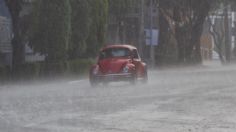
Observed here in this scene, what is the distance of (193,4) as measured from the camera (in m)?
61.2

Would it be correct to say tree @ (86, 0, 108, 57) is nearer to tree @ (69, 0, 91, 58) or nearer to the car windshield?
tree @ (69, 0, 91, 58)

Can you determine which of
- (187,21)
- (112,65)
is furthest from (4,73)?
(187,21)

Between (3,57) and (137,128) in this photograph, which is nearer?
(137,128)

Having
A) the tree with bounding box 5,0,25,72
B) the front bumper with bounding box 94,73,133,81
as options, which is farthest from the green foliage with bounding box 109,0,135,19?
the front bumper with bounding box 94,73,133,81

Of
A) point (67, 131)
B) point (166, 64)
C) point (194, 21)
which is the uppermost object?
point (67, 131)

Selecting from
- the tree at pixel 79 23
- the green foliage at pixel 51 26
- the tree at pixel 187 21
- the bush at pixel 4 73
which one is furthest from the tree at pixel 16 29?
the tree at pixel 187 21

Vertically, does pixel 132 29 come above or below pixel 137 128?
below

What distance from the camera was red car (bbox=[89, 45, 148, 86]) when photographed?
2986 cm

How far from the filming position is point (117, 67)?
30.0 meters

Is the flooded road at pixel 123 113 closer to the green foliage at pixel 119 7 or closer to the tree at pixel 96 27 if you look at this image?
the tree at pixel 96 27

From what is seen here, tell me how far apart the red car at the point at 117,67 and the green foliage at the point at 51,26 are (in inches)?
211

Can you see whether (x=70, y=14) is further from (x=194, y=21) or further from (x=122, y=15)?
(x=194, y=21)

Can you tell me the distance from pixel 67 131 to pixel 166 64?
51827 millimetres

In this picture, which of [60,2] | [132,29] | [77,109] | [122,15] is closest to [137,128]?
[77,109]
